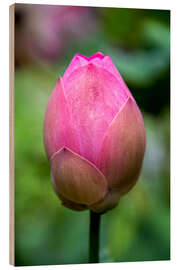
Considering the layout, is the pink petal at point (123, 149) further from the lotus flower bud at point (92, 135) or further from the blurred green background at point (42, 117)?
Result: the blurred green background at point (42, 117)

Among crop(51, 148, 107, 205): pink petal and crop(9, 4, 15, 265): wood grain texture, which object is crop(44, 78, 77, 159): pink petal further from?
crop(9, 4, 15, 265): wood grain texture

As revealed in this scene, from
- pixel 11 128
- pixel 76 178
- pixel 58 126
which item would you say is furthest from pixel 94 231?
pixel 11 128

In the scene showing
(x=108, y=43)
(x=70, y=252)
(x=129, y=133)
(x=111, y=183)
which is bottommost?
(x=70, y=252)

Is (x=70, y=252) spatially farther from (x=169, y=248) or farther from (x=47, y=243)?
(x=169, y=248)

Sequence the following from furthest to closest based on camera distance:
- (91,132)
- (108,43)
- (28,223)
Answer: (108,43) → (28,223) → (91,132)

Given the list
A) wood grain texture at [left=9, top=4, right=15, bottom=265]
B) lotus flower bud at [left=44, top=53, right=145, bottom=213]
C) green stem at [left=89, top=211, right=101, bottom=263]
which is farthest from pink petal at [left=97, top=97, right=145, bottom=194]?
wood grain texture at [left=9, top=4, right=15, bottom=265]

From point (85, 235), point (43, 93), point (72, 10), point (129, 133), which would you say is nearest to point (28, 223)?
point (85, 235)
